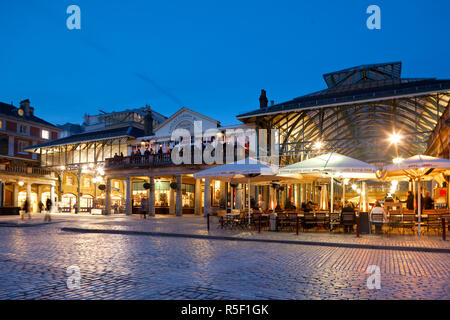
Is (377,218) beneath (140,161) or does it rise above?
beneath

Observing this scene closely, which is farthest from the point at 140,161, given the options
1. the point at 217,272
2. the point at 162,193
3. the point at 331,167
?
the point at 217,272

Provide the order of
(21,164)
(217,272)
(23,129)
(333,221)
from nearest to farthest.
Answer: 1. (217,272)
2. (333,221)
3. (21,164)
4. (23,129)

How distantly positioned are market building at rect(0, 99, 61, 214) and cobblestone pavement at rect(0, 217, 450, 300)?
35.3m

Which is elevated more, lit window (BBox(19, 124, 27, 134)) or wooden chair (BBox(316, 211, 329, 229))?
lit window (BBox(19, 124, 27, 134))

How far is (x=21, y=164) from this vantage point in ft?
162

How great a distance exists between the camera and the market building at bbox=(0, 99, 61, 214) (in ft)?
143

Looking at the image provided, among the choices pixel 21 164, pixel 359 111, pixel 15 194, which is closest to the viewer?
pixel 359 111

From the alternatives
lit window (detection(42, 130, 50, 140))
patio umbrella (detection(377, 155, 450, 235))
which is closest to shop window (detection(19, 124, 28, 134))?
lit window (detection(42, 130, 50, 140))

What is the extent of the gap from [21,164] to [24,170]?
21.9ft

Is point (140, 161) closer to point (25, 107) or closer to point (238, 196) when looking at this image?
point (238, 196)

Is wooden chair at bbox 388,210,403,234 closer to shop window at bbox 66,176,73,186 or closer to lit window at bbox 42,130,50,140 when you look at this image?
shop window at bbox 66,176,73,186

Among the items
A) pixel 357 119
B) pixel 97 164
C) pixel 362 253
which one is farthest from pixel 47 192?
pixel 362 253
